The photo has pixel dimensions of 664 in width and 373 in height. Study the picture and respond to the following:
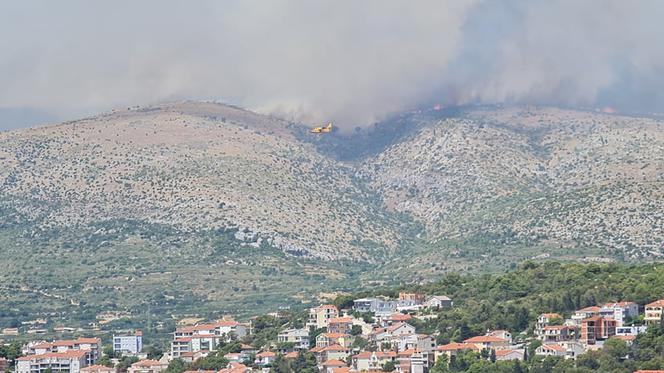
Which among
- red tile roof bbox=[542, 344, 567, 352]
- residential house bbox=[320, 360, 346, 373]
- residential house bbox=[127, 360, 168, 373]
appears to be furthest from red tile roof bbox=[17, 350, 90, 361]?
red tile roof bbox=[542, 344, 567, 352]

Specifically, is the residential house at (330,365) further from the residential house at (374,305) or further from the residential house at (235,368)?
the residential house at (374,305)

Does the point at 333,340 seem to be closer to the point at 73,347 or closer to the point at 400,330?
the point at 400,330

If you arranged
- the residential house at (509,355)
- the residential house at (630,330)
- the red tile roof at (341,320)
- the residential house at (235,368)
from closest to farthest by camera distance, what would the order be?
1. the residential house at (509,355)
2. the residential house at (630,330)
3. the residential house at (235,368)
4. the red tile roof at (341,320)

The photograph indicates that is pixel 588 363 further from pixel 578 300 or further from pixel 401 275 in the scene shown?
pixel 401 275

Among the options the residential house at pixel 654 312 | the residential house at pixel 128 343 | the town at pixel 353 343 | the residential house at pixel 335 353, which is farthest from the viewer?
the residential house at pixel 128 343

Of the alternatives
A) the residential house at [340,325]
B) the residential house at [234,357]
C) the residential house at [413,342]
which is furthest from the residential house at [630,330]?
the residential house at [234,357]

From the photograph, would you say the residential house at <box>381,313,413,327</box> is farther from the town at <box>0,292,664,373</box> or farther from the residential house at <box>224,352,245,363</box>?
the residential house at <box>224,352,245,363</box>

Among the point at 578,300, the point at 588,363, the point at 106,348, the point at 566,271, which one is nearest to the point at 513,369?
the point at 588,363
